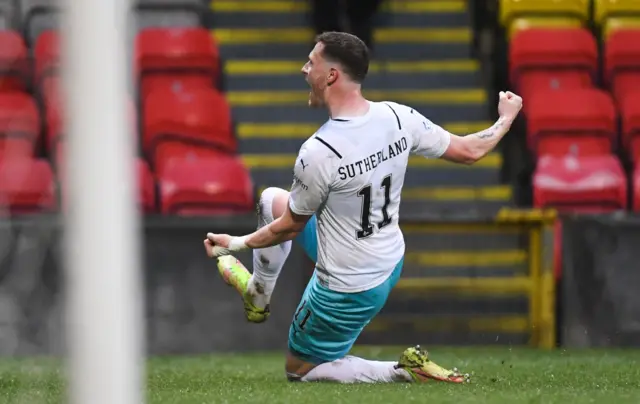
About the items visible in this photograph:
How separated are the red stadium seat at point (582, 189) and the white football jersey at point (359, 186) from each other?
416 centimetres

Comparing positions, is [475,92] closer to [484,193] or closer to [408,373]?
[484,193]

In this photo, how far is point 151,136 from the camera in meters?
10.2

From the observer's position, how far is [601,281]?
8.73 m

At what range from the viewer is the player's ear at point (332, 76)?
5676mm

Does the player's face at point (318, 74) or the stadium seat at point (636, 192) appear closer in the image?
the player's face at point (318, 74)

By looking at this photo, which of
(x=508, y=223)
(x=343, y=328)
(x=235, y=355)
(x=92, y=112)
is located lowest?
(x=235, y=355)

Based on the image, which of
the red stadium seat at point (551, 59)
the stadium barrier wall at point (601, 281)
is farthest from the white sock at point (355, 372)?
the red stadium seat at point (551, 59)

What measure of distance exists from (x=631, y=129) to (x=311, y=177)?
18.2 feet

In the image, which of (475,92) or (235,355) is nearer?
(235,355)

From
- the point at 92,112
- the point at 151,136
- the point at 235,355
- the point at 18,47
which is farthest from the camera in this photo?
the point at 18,47

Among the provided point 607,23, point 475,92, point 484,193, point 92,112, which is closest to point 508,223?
point 484,193

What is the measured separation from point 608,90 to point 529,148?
1.17 m

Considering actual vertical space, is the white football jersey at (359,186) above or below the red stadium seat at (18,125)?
above

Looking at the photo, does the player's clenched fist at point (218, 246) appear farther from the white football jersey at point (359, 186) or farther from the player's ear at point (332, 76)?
the player's ear at point (332, 76)
